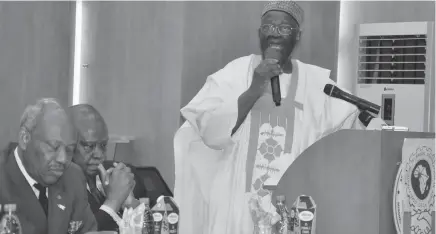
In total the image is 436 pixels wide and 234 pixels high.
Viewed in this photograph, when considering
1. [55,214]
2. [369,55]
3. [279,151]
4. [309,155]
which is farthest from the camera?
[369,55]

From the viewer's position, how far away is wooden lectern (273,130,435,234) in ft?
7.16

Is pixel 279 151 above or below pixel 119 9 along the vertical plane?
below

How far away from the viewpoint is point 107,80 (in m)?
3.93

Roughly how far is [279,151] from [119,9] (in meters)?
1.38

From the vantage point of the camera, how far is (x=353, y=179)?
222 cm

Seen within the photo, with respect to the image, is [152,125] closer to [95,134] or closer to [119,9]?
[119,9]

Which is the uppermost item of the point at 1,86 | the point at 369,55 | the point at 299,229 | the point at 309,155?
the point at 369,55

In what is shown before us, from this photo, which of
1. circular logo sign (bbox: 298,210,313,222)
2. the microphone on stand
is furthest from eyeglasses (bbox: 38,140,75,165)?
the microphone on stand

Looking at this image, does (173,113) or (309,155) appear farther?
(173,113)

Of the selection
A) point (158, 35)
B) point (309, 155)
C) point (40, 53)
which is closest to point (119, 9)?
point (158, 35)

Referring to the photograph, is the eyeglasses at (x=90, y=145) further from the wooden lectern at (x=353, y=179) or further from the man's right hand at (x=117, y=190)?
the wooden lectern at (x=353, y=179)

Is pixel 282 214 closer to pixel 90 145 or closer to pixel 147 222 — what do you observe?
pixel 147 222

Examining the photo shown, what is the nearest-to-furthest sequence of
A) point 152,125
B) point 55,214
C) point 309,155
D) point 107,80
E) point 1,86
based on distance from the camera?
1. point 55,214
2. point 309,155
3. point 1,86
4. point 107,80
5. point 152,125

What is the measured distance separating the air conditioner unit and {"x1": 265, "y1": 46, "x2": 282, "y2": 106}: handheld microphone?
1642 millimetres
